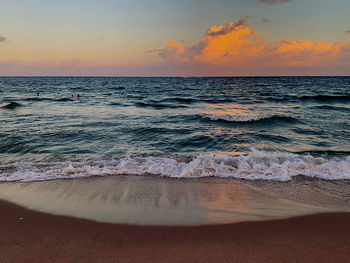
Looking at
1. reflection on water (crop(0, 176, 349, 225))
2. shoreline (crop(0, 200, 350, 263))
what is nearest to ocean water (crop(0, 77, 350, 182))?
reflection on water (crop(0, 176, 349, 225))

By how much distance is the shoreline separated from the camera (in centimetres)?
305

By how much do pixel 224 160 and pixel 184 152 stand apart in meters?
1.87

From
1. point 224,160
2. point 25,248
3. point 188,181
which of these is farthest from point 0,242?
point 224,160

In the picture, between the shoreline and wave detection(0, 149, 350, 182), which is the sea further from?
the shoreline

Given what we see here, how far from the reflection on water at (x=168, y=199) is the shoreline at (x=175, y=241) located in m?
0.27

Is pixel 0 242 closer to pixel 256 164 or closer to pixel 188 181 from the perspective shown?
pixel 188 181

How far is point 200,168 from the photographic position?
22.0ft

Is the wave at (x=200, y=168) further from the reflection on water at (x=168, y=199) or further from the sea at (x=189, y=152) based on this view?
the reflection on water at (x=168, y=199)

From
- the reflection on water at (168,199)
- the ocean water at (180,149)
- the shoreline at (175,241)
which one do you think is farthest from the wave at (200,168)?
the shoreline at (175,241)

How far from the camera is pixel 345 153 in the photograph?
8.55m

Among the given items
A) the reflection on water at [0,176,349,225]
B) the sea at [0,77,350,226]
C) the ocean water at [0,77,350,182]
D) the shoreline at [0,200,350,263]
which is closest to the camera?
the shoreline at [0,200,350,263]

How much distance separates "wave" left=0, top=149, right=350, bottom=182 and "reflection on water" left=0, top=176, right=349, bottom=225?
0.37 metres

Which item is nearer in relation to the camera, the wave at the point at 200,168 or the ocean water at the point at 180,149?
the wave at the point at 200,168

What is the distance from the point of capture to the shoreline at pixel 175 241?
3.05 meters
